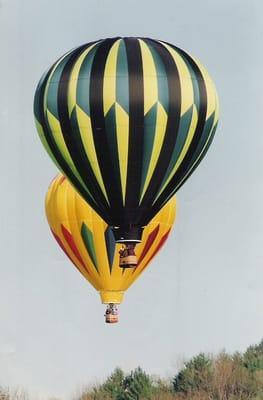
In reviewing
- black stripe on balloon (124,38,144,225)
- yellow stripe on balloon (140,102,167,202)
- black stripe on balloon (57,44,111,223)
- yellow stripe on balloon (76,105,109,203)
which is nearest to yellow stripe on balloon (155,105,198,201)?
yellow stripe on balloon (140,102,167,202)

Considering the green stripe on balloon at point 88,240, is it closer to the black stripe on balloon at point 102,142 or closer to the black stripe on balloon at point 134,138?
the black stripe on balloon at point 102,142

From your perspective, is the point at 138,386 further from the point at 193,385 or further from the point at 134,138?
the point at 134,138

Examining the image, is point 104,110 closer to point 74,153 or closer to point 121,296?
point 74,153

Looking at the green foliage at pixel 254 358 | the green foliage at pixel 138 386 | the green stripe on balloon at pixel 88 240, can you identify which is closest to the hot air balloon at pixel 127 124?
the green stripe on balloon at pixel 88 240

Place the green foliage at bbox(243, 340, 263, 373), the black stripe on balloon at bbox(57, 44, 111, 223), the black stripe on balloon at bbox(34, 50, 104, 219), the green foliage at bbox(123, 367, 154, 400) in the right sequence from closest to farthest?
the black stripe on balloon at bbox(57, 44, 111, 223), the black stripe on balloon at bbox(34, 50, 104, 219), the green foliage at bbox(123, 367, 154, 400), the green foliage at bbox(243, 340, 263, 373)

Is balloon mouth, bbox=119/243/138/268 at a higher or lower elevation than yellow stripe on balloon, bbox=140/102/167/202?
lower

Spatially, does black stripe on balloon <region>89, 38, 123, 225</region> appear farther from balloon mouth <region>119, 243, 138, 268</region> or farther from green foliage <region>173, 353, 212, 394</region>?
green foliage <region>173, 353, 212, 394</region>

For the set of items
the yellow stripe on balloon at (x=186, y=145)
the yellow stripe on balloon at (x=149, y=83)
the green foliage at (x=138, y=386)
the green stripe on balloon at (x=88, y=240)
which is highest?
the yellow stripe on balloon at (x=149, y=83)

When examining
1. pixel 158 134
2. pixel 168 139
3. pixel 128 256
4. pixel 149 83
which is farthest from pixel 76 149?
pixel 128 256
